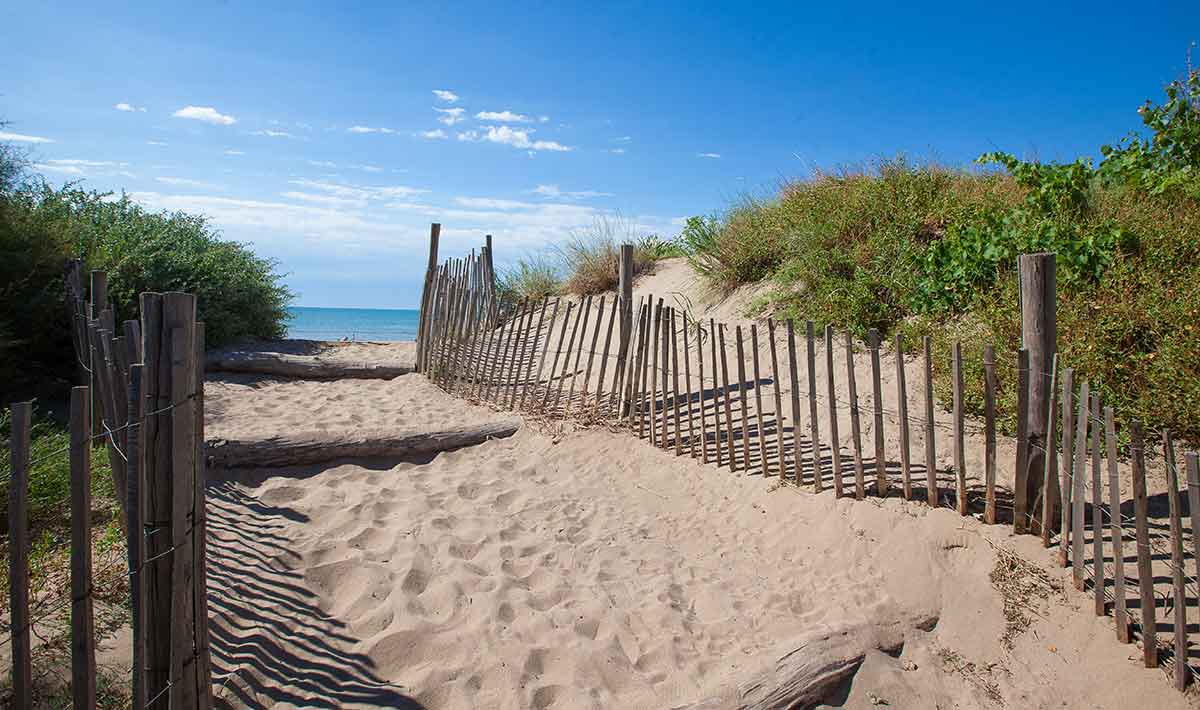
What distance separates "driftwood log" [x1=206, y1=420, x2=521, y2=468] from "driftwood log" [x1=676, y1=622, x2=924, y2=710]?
3544 mm

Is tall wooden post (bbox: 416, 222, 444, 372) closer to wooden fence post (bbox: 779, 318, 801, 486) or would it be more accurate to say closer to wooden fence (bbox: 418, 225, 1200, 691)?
wooden fence (bbox: 418, 225, 1200, 691)

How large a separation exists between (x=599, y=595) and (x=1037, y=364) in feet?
8.68

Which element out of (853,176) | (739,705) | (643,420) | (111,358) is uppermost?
(853,176)

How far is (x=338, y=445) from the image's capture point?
543 cm

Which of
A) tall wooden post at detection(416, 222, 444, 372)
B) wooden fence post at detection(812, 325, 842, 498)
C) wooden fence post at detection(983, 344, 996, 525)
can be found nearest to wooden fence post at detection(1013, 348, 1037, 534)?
wooden fence post at detection(983, 344, 996, 525)

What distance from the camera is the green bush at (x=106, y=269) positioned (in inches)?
265

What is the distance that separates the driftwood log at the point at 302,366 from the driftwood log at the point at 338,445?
3275 millimetres

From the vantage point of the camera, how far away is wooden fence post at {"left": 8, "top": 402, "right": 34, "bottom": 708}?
5.82 feet

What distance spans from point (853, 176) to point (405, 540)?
25.4 ft

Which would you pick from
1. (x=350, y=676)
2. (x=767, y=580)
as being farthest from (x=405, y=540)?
(x=767, y=580)

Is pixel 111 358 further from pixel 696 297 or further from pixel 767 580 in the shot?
pixel 696 297

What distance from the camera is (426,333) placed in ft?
28.4

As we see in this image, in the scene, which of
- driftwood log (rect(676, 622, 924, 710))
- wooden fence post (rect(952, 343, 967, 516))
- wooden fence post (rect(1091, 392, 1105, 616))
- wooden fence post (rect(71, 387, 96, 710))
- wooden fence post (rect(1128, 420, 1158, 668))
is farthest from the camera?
wooden fence post (rect(952, 343, 967, 516))

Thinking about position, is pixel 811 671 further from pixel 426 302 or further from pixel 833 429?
pixel 426 302
